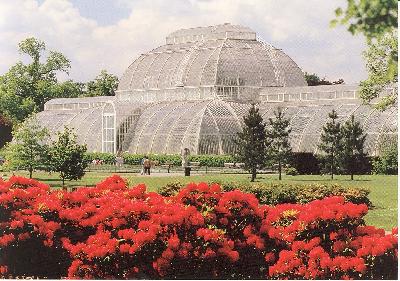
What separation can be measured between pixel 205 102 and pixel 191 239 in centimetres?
4742

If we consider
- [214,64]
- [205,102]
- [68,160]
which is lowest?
[68,160]

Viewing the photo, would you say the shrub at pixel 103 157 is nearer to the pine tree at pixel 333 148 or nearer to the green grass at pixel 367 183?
the green grass at pixel 367 183

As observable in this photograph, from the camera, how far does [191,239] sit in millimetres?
14672

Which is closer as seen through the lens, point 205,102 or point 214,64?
point 205,102

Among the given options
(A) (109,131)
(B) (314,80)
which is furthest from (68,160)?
(B) (314,80)

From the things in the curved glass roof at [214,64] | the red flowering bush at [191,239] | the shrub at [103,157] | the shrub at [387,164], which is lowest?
the red flowering bush at [191,239]

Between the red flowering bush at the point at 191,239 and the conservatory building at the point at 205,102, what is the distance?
116 feet

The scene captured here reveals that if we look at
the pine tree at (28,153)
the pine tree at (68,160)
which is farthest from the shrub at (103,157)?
the pine tree at (68,160)

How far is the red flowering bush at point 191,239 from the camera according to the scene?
1420 centimetres

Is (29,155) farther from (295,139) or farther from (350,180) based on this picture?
(295,139)

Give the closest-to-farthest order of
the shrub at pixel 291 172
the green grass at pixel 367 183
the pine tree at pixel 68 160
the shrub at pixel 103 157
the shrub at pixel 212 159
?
the green grass at pixel 367 183
the pine tree at pixel 68 160
the shrub at pixel 291 172
the shrub at pixel 212 159
the shrub at pixel 103 157

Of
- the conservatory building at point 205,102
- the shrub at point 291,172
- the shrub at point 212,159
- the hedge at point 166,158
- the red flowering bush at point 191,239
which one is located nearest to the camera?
the red flowering bush at point 191,239

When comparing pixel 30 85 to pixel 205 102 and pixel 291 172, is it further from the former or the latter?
pixel 291 172

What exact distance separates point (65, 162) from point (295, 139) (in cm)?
2349
